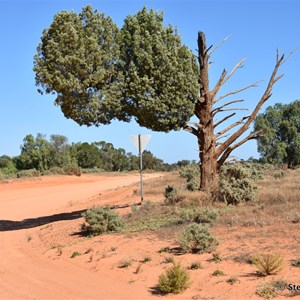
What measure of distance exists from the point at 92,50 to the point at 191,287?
9.79 m

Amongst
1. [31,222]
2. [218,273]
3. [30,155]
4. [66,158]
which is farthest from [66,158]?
[218,273]

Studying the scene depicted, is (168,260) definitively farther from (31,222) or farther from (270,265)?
(31,222)

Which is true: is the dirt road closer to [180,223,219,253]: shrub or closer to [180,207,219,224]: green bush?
[180,223,219,253]: shrub

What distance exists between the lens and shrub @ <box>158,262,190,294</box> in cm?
736

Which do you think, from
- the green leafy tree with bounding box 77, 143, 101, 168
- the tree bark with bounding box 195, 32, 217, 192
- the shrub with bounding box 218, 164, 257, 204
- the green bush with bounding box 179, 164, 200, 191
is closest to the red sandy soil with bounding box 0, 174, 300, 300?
the shrub with bounding box 218, 164, 257, 204

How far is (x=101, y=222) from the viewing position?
509 inches

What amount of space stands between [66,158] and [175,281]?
63804 millimetres

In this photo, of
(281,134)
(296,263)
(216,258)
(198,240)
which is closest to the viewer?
(296,263)

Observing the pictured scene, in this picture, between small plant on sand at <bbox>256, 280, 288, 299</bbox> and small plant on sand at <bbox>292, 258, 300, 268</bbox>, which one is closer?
small plant on sand at <bbox>256, 280, 288, 299</bbox>

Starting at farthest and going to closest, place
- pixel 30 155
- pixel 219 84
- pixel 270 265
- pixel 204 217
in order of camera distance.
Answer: pixel 30 155 → pixel 219 84 → pixel 204 217 → pixel 270 265

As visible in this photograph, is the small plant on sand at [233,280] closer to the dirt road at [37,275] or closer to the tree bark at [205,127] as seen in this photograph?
the dirt road at [37,275]

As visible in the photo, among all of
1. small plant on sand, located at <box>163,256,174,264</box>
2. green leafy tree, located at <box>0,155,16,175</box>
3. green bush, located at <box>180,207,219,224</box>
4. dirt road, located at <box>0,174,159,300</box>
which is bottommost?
dirt road, located at <box>0,174,159,300</box>

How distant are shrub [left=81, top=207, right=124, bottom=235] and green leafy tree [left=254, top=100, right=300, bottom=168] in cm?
4238

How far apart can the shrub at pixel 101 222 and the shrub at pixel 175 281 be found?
5.52m
